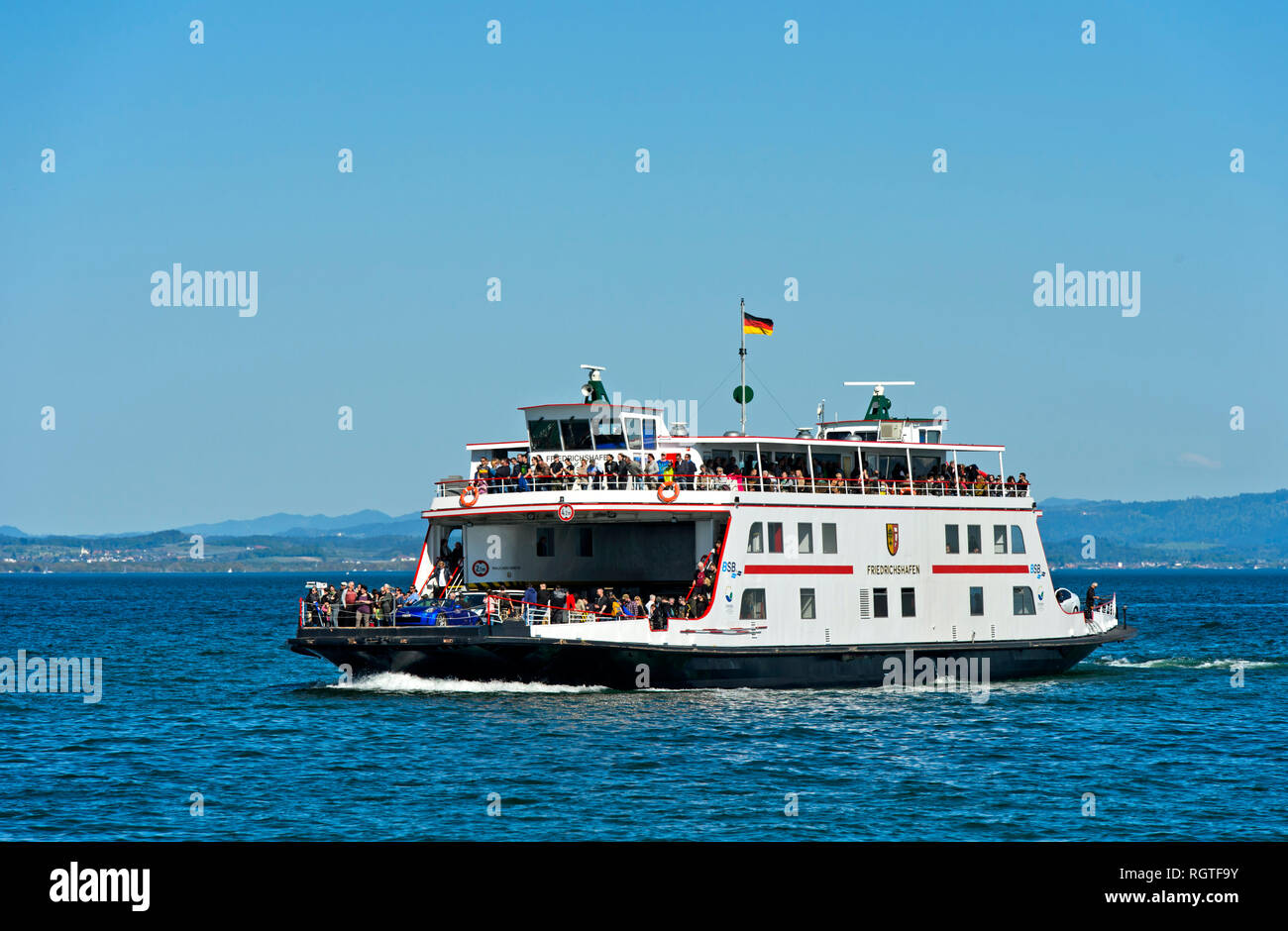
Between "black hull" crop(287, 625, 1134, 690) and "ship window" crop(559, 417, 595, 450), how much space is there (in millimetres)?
6412

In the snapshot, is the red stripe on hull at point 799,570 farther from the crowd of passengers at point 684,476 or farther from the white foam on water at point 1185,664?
the white foam on water at point 1185,664

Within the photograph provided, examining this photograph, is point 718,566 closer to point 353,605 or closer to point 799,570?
point 799,570

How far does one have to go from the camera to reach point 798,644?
34.7m

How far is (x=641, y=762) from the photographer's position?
994 inches

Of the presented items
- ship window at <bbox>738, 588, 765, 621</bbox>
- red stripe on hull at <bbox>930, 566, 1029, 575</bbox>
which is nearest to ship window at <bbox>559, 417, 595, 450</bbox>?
ship window at <bbox>738, 588, 765, 621</bbox>

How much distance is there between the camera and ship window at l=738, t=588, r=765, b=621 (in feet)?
111

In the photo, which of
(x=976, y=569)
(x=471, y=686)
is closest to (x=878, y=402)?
(x=976, y=569)

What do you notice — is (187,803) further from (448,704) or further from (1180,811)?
(1180,811)

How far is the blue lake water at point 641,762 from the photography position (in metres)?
20.8

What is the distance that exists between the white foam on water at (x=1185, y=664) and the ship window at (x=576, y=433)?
2251cm

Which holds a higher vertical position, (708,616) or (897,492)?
(897,492)
